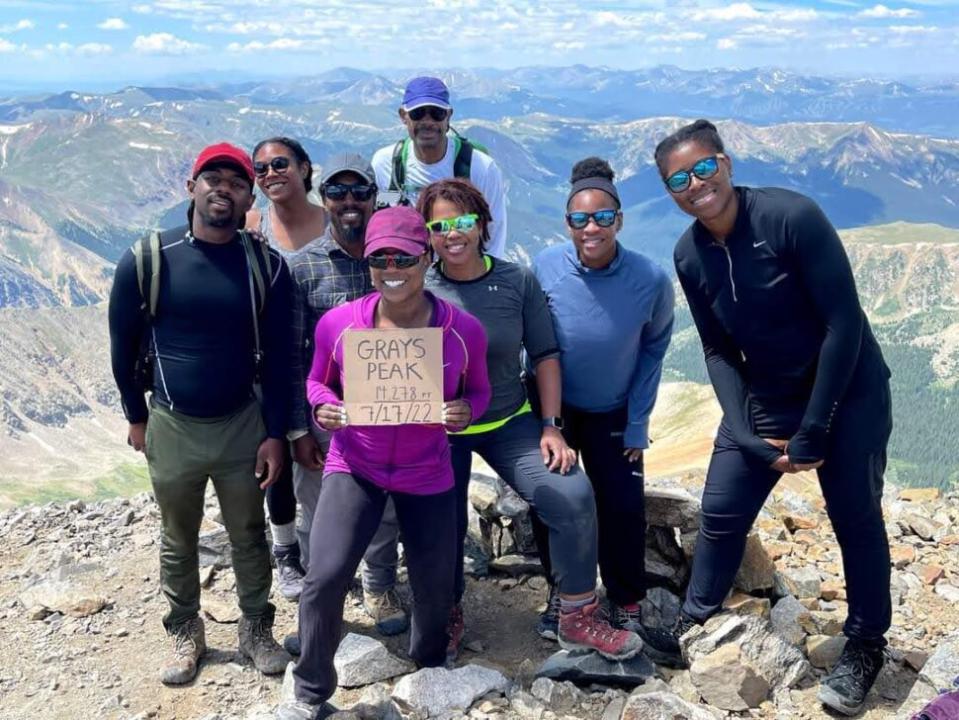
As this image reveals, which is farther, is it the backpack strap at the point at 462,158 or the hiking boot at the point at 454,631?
the backpack strap at the point at 462,158

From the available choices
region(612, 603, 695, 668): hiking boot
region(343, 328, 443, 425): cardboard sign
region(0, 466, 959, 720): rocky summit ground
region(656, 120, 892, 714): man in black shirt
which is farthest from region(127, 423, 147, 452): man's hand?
region(656, 120, 892, 714): man in black shirt

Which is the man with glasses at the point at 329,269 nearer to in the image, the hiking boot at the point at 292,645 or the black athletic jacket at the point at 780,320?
the hiking boot at the point at 292,645

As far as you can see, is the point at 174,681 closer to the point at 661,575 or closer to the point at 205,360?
the point at 205,360

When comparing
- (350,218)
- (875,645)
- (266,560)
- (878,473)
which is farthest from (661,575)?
(350,218)

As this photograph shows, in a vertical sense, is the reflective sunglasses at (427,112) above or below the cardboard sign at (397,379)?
above

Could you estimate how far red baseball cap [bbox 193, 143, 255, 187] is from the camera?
649 cm

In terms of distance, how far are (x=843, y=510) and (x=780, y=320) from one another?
1.72 metres

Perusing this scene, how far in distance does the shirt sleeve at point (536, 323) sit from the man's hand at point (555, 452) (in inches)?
25.7

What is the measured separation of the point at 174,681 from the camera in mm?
7457

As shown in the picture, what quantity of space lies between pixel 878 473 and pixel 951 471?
715ft

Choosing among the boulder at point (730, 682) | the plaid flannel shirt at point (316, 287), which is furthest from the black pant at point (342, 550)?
the boulder at point (730, 682)

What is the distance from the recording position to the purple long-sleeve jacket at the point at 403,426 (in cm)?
597

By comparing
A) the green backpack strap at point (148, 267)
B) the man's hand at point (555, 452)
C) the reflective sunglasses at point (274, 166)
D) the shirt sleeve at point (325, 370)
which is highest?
the reflective sunglasses at point (274, 166)

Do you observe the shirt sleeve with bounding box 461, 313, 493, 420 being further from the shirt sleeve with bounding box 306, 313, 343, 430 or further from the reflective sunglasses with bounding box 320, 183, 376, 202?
the reflective sunglasses with bounding box 320, 183, 376, 202
